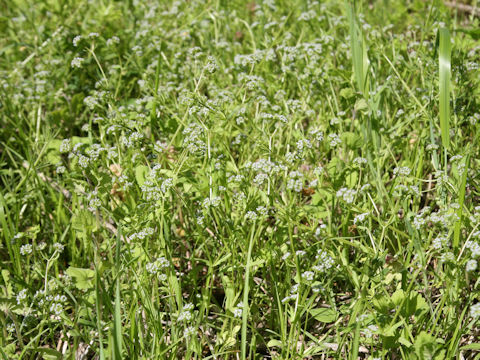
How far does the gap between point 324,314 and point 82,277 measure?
44.8 inches

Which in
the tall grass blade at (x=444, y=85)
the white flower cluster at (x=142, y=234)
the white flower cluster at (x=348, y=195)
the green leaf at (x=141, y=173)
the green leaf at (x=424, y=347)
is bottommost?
the green leaf at (x=424, y=347)

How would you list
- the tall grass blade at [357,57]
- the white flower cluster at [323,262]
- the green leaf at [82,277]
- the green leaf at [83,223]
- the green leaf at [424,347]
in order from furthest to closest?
1. the tall grass blade at [357,57]
2. the green leaf at [83,223]
3. the green leaf at [82,277]
4. the white flower cluster at [323,262]
5. the green leaf at [424,347]

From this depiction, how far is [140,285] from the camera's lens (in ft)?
7.72

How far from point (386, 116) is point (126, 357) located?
7.47 ft

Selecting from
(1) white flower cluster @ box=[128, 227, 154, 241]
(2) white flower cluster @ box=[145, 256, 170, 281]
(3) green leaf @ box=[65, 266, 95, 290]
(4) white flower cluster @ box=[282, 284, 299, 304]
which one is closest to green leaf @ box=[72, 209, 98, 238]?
(3) green leaf @ box=[65, 266, 95, 290]

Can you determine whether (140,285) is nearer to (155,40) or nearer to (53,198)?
(53,198)

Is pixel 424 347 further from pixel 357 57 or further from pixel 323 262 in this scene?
pixel 357 57

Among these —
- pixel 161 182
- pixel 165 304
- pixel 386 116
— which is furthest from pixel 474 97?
pixel 165 304

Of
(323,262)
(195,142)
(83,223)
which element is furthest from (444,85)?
(83,223)

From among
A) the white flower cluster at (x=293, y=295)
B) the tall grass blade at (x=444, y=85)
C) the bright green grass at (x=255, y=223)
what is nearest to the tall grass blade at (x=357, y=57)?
the bright green grass at (x=255, y=223)

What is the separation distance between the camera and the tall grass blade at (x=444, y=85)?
2.62 metres

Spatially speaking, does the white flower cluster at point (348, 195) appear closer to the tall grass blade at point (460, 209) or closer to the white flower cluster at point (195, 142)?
the tall grass blade at point (460, 209)

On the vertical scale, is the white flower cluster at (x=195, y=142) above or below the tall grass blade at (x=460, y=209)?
above

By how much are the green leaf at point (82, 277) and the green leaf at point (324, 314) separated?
A: 1.04 metres
